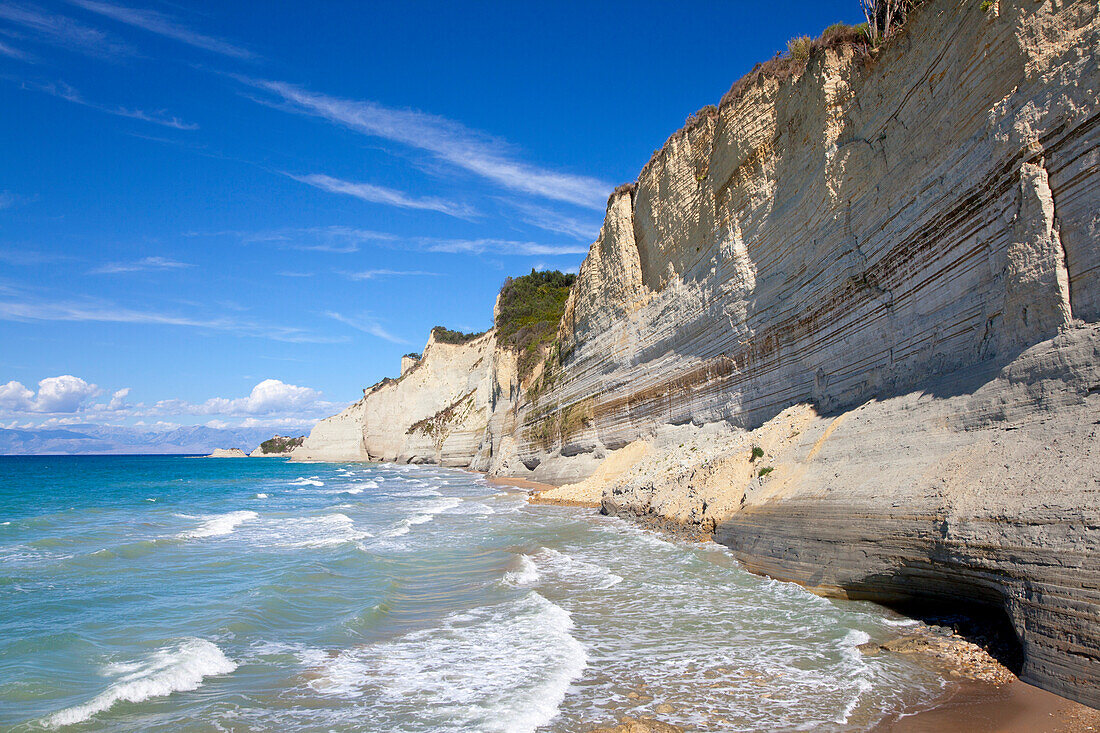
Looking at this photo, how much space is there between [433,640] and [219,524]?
1550cm

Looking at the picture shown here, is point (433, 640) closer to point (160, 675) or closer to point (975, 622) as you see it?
point (160, 675)

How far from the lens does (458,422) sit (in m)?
57.0

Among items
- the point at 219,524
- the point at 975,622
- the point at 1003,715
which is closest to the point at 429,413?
the point at 219,524

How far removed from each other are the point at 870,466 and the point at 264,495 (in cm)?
3161

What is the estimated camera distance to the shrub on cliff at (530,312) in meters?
38.1

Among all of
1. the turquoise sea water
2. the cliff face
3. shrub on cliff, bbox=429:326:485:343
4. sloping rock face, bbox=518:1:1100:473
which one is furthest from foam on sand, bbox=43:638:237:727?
shrub on cliff, bbox=429:326:485:343

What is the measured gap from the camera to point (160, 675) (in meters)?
6.68

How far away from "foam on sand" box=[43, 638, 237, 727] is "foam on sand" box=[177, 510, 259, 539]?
36.3 ft

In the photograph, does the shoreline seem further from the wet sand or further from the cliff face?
the cliff face

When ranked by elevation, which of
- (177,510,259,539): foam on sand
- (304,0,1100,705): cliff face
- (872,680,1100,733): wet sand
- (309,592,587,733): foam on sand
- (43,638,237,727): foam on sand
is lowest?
(43,638,237,727): foam on sand

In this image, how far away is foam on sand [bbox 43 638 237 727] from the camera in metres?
5.89

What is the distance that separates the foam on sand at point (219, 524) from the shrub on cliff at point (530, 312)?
61.6ft

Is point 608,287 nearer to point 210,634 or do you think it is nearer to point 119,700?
point 210,634

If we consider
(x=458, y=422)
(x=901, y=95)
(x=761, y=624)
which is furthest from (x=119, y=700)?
(x=458, y=422)
